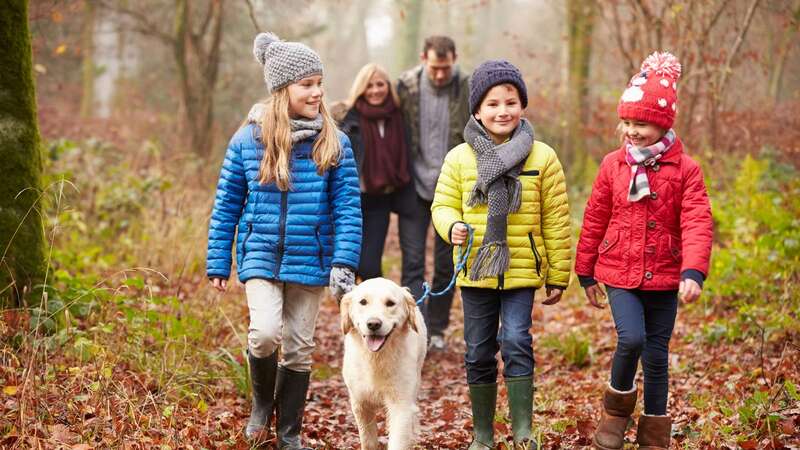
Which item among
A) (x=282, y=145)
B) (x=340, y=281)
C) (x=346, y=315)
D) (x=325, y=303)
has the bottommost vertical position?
(x=325, y=303)

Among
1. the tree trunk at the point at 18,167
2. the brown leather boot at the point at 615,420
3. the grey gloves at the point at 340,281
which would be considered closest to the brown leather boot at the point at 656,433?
the brown leather boot at the point at 615,420

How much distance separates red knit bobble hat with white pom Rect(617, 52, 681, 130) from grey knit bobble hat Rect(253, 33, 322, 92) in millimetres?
1878

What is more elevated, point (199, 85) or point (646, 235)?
point (199, 85)

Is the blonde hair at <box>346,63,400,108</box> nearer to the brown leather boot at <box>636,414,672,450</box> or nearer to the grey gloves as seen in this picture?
the grey gloves

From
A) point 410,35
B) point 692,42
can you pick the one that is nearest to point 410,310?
point 692,42

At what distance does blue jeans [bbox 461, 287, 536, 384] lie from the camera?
4418mm

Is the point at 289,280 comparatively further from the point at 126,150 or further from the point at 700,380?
the point at 126,150

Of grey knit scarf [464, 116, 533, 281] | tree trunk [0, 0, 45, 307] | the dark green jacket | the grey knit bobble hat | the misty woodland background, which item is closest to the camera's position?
grey knit scarf [464, 116, 533, 281]

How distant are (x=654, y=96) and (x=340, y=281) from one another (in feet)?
6.68

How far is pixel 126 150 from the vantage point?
15.0 meters

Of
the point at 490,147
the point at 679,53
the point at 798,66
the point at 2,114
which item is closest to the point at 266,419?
the point at 490,147

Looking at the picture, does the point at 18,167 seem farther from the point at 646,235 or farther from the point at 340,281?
the point at 646,235

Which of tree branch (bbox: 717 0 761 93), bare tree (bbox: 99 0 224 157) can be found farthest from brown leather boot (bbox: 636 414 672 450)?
bare tree (bbox: 99 0 224 157)

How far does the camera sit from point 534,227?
4.50 meters
